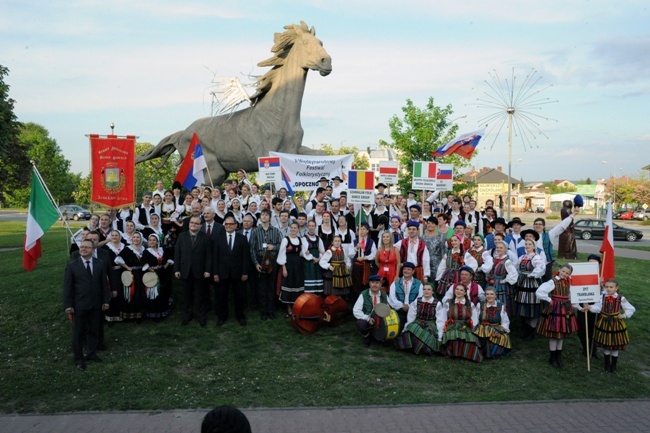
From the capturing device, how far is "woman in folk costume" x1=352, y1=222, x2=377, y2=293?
10133 millimetres

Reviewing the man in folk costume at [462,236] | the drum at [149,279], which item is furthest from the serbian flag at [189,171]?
the man in folk costume at [462,236]

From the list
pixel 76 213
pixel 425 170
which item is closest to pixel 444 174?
pixel 425 170

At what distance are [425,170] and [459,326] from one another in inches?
210

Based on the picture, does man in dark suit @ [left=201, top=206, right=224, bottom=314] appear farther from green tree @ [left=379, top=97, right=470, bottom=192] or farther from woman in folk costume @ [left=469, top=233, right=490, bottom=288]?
green tree @ [left=379, top=97, right=470, bottom=192]

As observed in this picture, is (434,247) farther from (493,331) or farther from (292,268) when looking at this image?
(292,268)

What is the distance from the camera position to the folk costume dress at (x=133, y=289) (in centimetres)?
967

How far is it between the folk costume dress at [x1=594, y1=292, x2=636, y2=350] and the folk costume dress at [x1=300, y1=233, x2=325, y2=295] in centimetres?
461

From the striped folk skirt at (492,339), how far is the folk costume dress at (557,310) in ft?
1.90

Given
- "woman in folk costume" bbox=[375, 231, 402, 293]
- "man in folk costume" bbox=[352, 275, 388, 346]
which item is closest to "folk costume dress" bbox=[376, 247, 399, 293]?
"woman in folk costume" bbox=[375, 231, 402, 293]

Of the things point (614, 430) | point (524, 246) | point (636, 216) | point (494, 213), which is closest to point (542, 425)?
point (614, 430)

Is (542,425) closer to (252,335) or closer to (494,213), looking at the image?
(252,335)

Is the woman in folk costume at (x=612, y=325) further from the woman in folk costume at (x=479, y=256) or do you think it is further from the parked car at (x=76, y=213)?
the parked car at (x=76, y=213)

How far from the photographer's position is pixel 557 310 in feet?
27.1

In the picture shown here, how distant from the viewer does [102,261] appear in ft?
27.3
